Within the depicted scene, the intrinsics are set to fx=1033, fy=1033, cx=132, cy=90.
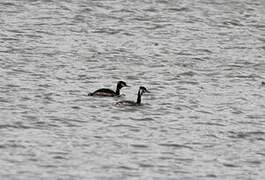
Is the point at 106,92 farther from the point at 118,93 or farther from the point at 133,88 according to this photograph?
the point at 133,88

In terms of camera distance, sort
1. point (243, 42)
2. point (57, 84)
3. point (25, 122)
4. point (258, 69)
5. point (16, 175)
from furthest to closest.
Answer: point (243, 42), point (258, 69), point (57, 84), point (25, 122), point (16, 175)

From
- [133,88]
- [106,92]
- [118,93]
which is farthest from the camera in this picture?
[133,88]

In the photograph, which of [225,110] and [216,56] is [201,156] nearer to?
[225,110]

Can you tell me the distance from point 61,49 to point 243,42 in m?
6.87

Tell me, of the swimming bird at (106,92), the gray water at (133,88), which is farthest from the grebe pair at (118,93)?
the gray water at (133,88)

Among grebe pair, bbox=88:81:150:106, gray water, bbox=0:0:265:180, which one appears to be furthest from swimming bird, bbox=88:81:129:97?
gray water, bbox=0:0:265:180

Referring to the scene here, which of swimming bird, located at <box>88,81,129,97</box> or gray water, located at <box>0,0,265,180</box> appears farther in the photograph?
swimming bird, located at <box>88,81,129,97</box>

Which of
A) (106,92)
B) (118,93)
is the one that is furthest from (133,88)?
(106,92)

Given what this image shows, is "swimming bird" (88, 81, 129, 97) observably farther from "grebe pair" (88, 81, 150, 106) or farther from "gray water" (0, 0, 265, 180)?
"gray water" (0, 0, 265, 180)

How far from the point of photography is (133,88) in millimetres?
29859

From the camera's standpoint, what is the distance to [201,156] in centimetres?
2244

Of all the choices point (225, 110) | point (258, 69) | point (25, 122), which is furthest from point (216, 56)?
point (25, 122)

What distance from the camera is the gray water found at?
21.8 meters

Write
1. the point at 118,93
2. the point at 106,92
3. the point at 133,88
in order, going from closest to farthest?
1. the point at 106,92
2. the point at 118,93
3. the point at 133,88
